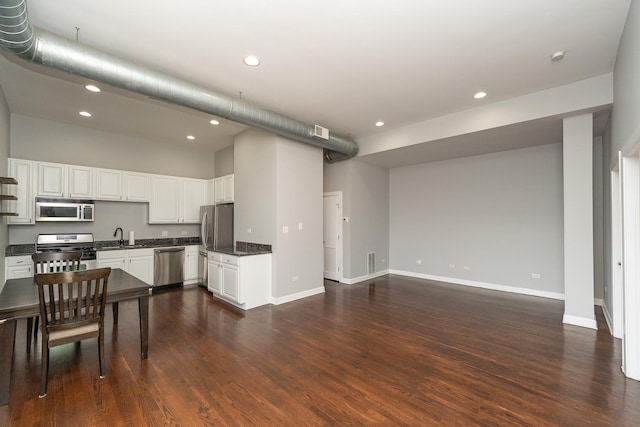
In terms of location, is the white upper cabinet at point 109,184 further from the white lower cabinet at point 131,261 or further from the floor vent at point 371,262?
the floor vent at point 371,262

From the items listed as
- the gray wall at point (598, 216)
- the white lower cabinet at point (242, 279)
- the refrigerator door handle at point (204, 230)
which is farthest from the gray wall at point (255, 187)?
the gray wall at point (598, 216)

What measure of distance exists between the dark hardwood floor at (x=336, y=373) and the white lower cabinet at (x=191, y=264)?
6.01 ft

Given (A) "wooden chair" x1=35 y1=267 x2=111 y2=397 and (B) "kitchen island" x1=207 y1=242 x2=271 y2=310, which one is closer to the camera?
(A) "wooden chair" x1=35 y1=267 x2=111 y2=397

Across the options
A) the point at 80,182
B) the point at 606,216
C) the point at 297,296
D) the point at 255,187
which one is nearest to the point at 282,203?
the point at 255,187

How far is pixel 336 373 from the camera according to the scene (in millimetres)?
2656

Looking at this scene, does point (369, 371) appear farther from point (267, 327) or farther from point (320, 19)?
point (320, 19)

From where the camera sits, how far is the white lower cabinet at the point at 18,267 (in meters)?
4.37

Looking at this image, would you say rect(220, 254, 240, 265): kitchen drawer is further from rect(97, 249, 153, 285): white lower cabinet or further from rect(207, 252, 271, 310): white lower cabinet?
rect(97, 249, 153, 285): white lower cabinet

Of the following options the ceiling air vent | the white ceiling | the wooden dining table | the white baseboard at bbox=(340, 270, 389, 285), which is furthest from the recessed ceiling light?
the white baseboard at bbox=(340, 270, 389, 285)

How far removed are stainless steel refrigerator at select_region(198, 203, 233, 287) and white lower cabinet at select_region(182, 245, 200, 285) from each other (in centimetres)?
23

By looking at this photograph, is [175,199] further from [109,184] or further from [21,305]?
[21,305]

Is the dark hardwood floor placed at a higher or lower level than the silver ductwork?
lower

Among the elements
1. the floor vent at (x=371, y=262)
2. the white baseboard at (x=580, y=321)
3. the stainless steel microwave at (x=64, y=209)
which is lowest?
the white baseboard at (x=580, y=321)

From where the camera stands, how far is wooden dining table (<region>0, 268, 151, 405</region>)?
216 cm
